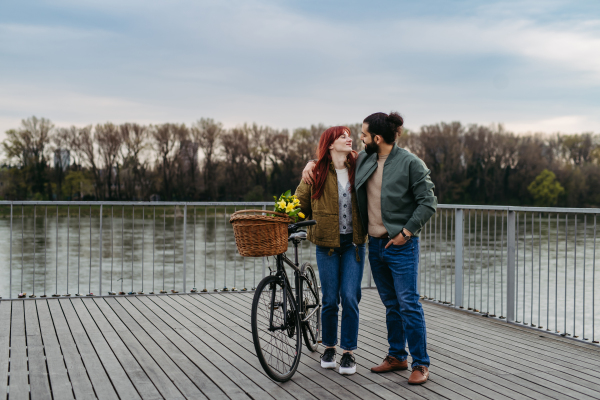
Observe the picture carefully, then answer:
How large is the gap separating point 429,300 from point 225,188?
45579 mm

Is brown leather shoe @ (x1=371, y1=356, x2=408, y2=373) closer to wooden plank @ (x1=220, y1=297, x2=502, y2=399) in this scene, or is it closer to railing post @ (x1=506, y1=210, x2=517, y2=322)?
wooden plank @ (x1=220, y1=297, x2=502, y2=399)

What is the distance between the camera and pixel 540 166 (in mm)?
60906

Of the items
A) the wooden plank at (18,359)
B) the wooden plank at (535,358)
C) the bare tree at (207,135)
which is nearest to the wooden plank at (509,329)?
the wooden plank at (535,358)

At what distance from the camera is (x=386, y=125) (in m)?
3.29

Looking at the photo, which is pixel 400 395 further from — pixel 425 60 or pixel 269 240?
pixel 425 60

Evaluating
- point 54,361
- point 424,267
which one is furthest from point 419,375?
point 424,267

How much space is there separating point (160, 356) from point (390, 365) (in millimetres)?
1525

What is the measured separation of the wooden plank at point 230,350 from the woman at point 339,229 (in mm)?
435

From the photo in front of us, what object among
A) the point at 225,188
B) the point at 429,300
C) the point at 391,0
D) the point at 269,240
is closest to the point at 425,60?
the point at 391,0

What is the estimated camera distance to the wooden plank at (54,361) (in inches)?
122

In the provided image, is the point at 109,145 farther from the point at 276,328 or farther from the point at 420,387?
the point at 420,387

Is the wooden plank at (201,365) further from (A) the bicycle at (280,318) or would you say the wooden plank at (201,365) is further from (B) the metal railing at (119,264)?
(B) the metal railing at (119,264)

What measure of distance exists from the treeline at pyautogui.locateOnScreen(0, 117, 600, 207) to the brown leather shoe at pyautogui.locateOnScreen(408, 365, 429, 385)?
152 feet

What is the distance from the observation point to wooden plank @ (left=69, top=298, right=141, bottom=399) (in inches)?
125
